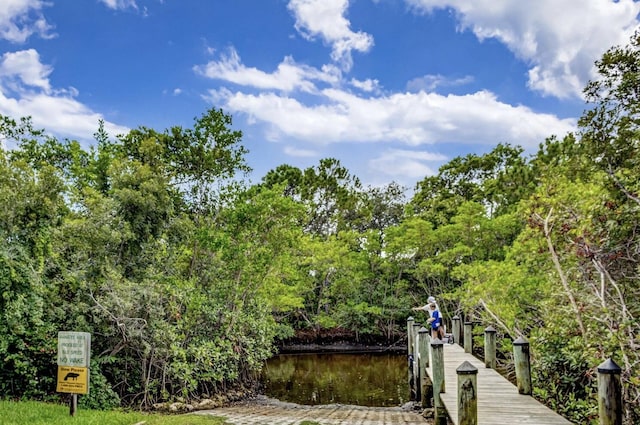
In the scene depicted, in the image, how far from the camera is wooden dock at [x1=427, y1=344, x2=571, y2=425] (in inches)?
245


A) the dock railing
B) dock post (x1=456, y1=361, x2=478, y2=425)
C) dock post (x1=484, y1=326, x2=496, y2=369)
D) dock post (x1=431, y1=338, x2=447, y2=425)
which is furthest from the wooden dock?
dock post (x1=456, y1=361, x2=478, y2=425)

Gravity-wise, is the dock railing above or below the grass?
above

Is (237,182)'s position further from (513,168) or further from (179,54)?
(513,168)

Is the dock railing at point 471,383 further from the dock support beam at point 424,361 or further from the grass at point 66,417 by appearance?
the grass at point 66,417

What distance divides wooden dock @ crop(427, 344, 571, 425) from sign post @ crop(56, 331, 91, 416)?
640cm

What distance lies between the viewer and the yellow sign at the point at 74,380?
26.8 feet

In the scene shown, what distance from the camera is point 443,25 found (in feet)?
46.9

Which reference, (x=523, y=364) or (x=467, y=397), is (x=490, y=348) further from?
(x=467, y=397)

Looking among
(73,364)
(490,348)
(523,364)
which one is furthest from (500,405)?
(73,364)

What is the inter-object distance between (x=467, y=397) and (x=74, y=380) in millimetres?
6821

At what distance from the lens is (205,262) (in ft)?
47.7

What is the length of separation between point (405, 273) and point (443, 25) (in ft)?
63.2

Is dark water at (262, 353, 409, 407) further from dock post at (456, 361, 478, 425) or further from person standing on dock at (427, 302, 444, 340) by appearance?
dock post at (456, 361, 478, 425)

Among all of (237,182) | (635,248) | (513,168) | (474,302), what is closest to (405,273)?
(513,168)
